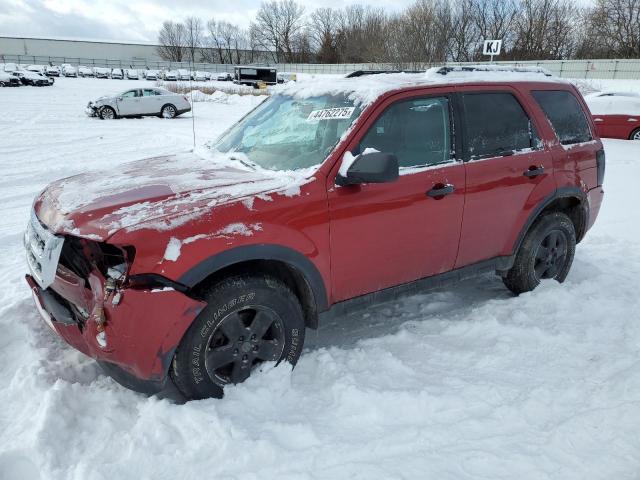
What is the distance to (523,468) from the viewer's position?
241 centimetres

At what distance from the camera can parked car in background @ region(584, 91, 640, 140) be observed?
15.2 metres

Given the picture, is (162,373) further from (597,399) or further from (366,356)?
(597,399)

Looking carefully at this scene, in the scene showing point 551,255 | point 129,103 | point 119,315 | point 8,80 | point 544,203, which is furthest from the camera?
point 8,80

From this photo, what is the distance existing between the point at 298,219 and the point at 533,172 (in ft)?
7.01

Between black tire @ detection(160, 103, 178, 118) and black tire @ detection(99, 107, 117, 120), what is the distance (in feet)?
6.52

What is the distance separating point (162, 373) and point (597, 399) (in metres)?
2.47

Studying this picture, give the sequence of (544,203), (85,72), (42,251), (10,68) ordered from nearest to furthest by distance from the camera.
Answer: (42,251) < (544,203) < (10,68) < (85,72)

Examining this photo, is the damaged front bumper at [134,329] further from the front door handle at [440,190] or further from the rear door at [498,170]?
the rear door at [498,170]

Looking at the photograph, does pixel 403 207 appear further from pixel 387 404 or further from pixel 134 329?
pixel 134 329

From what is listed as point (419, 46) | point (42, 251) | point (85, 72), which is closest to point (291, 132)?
point (42, 251)

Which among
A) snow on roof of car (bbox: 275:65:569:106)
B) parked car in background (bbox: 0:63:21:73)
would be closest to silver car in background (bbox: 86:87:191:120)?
snow on roof of car (bbox: 275:65:569:106)

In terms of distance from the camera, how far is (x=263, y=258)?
108 inches

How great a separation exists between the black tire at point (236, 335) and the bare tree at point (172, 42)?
106 m

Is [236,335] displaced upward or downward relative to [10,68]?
downward
